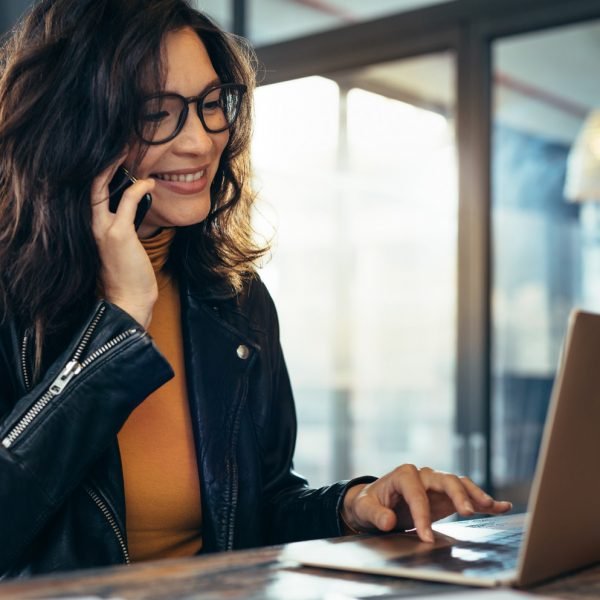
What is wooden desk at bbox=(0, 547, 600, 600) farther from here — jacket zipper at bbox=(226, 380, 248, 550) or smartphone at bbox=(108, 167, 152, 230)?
smartphone at bbox=(108, 167, 152, 230)

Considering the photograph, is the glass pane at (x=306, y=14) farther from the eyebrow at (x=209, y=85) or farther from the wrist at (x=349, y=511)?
the wrist at (x=349, y=511)

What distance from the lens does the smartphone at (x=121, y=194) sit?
4.95 ft

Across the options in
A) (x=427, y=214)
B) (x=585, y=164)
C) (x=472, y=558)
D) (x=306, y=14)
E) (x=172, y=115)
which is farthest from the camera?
(x=306, y=14)

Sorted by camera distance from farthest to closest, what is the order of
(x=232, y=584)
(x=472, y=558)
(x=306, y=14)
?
1. (x=306, y=14)
2. (x=472, y=558)
3. (x=232, y=584)

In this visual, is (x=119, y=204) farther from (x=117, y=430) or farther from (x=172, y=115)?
(x=117, y=430)

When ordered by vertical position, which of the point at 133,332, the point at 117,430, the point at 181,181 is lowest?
the point at 117,430

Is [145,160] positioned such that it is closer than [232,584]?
No

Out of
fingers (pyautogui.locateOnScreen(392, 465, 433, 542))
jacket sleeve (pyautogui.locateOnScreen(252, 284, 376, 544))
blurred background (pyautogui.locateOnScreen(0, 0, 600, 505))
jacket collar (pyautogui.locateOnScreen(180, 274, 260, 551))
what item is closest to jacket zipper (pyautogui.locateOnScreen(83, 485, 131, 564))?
jacket collar (pyautogui.locateOnScreen(180, 274, 260, 551))

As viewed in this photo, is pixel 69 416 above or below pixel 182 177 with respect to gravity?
below

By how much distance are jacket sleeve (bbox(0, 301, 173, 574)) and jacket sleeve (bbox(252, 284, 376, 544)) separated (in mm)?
301

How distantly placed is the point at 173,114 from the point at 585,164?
191 cm

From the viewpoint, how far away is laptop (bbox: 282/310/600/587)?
0.88 metres

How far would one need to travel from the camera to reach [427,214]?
3.48 m

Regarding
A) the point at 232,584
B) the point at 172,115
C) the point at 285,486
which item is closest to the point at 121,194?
the point at 172,115
